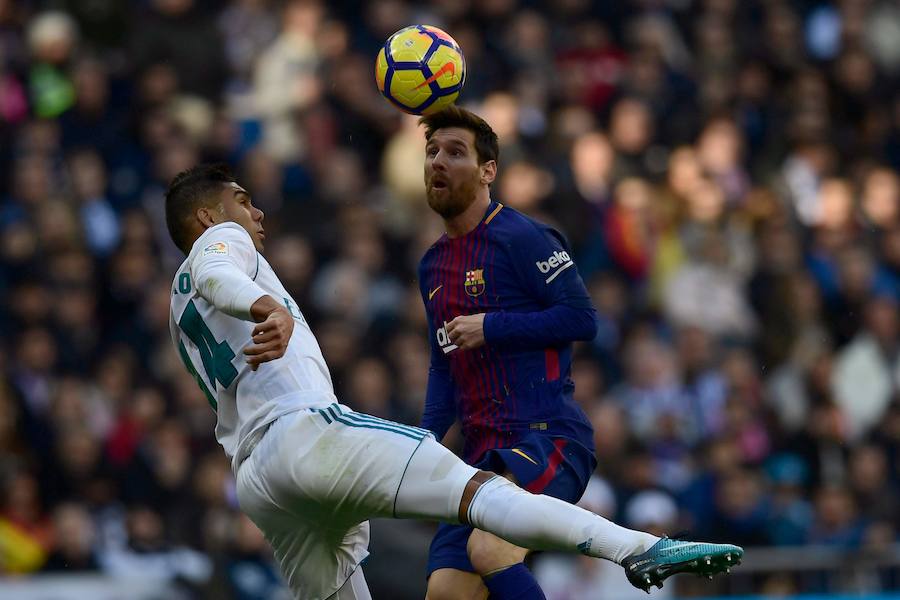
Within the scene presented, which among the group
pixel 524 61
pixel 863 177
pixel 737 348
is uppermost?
pixel 524 61

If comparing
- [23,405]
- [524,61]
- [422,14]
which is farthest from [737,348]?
[23,405]

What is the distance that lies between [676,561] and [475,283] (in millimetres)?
1782

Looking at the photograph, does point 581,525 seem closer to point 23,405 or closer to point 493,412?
point 493,412

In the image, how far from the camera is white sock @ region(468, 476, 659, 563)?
6223 mm

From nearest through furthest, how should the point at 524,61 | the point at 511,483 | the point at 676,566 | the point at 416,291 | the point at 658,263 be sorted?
the point at 676,566
the point at 511,483
the point at 416,291
the point at 658,263
the point at 524,61

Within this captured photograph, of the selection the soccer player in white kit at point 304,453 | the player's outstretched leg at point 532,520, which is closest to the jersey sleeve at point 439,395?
the soccer player in white kit at point 304,453

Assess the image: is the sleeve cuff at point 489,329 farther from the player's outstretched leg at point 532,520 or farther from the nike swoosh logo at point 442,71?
the nike swoosh logo at point 442,71

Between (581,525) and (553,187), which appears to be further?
(553,187)

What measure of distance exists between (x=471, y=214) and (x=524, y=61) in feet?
25.8

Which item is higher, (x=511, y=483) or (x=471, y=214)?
(x=471, y=214)

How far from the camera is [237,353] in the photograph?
6.83 meters

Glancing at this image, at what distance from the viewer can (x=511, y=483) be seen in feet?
21.4

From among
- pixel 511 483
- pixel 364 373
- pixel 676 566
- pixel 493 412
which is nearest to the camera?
pixel 676 566

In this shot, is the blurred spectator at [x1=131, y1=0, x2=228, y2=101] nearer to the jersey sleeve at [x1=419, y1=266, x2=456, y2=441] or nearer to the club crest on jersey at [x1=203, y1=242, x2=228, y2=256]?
the jersey sleeve at [x1=419, y1=266, x2=456, y2=441]
